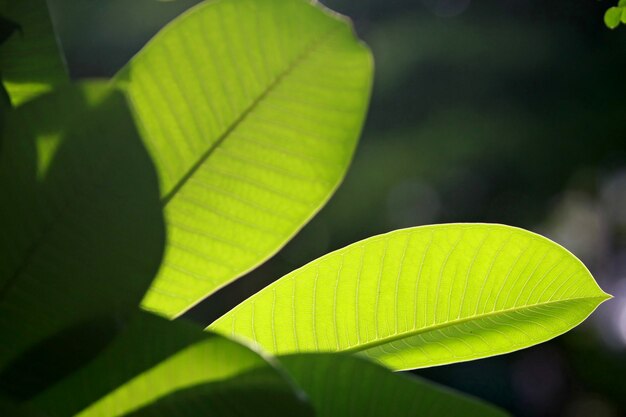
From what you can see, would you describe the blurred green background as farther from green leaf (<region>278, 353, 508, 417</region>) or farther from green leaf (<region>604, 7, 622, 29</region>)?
green leaf (<region>278, 353, 508, 417</region>)

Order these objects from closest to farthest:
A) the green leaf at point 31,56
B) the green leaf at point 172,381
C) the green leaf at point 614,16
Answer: the green leaf at point 172,381 → the green leaf at point 31,56 → the green leaf at point 614,16

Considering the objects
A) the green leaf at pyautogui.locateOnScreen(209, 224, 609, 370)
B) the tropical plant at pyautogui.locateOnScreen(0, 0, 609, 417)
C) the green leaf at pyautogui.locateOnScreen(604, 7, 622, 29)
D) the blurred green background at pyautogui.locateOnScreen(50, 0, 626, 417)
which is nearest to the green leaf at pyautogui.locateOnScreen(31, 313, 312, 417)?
the tropical plant at pyautogui.locateOnScreen(0, 0, 609, 417)

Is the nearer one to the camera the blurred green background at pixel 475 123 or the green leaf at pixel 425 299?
the green leaf at pixel 425 299

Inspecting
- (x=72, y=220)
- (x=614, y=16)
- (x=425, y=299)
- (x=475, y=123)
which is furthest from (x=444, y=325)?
(x=475, y=123)

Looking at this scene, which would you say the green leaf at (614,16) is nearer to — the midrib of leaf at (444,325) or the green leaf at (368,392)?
the midrib of leaf at (444,325)

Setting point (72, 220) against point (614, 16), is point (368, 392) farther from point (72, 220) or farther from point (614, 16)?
point (614, 16)

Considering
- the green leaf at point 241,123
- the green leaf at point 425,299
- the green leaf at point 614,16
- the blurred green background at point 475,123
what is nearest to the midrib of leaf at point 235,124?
the green leaf at point 241,123

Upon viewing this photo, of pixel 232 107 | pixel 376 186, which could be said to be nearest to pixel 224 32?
pixel 232 107

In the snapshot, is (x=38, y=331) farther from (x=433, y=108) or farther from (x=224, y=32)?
(x=433, y=108)
